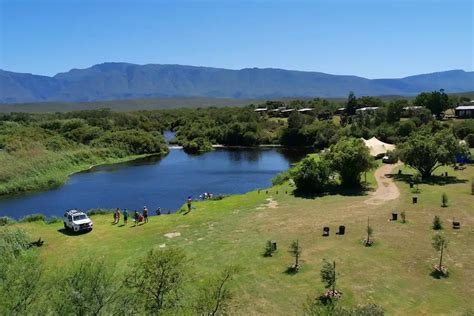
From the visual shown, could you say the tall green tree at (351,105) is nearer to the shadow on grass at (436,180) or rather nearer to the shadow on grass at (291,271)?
the shadow on grass at (436,180)

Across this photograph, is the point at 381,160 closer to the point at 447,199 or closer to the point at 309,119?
the point at 447,199

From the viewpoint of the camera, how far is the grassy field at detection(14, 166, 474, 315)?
2284 centimetres

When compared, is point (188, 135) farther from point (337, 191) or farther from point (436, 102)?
point (337, 191)

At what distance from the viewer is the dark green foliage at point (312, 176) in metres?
46.9

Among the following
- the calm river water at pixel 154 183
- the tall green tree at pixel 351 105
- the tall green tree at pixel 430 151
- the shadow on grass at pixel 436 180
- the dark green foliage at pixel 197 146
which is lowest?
the calm river water at pixel 154 183

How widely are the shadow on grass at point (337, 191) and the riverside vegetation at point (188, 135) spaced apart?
7.87 metres

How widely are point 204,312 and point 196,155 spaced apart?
86.3 meters

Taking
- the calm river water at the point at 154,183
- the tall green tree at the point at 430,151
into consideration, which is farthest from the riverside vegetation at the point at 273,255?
the calm river water at the point at 154,183

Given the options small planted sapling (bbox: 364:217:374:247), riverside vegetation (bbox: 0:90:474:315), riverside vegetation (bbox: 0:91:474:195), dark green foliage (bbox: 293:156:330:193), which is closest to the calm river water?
riverside vegetation (bbox: 0:91:474:195)

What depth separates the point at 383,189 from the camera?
47375 mm

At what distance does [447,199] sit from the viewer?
131 feet

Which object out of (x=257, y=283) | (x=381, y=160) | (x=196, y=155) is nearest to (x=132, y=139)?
(x=196, y=155)

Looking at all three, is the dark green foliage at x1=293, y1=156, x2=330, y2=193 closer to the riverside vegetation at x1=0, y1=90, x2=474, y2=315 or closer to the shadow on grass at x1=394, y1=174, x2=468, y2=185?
the riverside vegetation at x1=0, y1=90, x2=474, y2=315

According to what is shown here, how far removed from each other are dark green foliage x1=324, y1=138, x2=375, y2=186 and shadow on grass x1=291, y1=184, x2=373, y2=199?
43.7 inches
